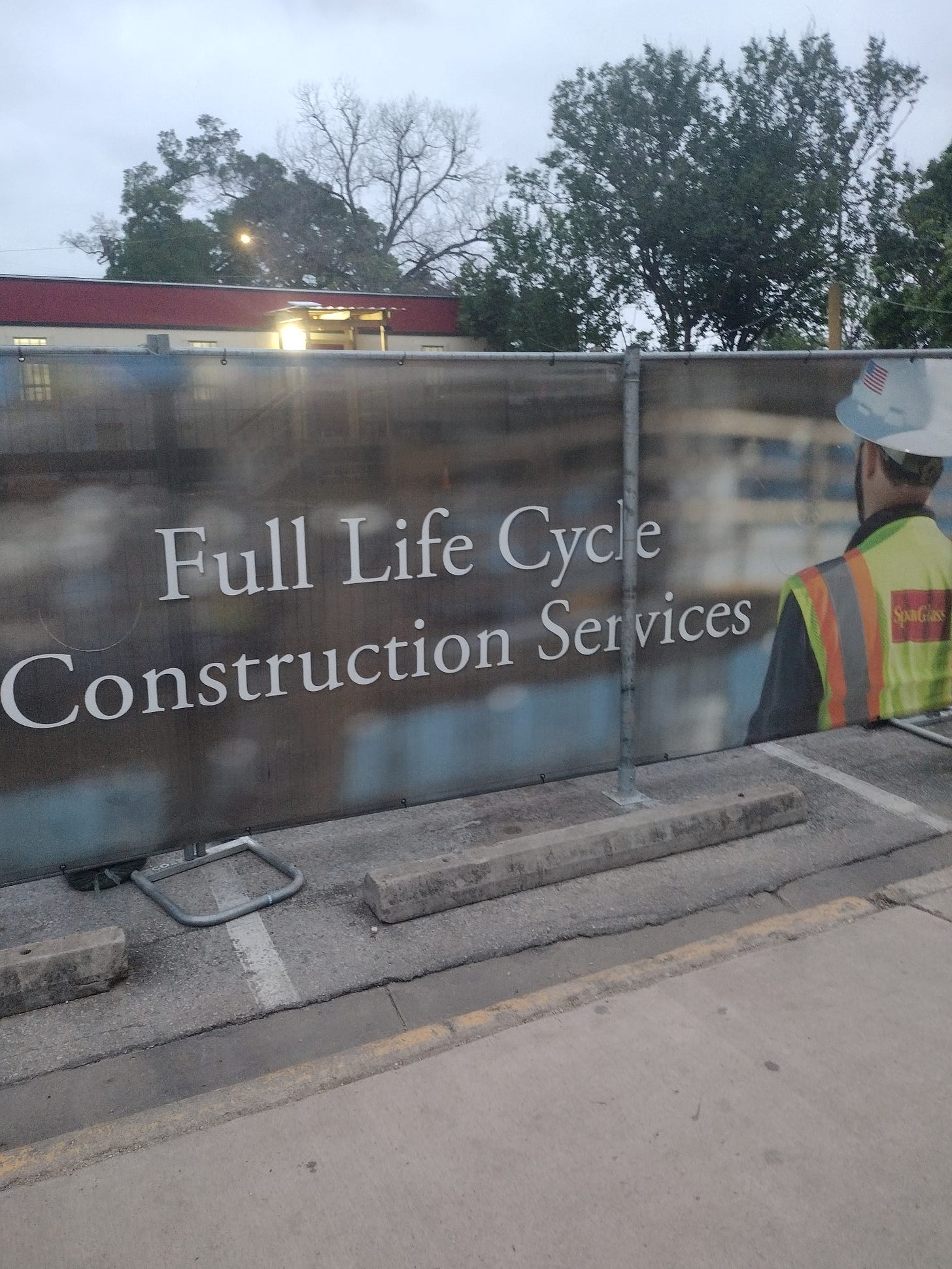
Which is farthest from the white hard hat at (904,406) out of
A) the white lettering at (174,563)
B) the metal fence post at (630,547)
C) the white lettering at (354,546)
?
the white lettering at (174,563)

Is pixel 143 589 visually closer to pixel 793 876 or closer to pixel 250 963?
pixel 250 963

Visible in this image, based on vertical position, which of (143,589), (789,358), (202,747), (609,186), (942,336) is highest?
(609,186)

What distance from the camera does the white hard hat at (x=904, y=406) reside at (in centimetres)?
549

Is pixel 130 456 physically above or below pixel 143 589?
above

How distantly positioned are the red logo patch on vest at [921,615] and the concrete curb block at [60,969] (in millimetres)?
4483

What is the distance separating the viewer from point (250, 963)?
4.16 metres

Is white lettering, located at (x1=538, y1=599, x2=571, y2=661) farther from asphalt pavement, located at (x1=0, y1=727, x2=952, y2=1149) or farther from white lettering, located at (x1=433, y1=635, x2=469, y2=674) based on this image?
asphalt pavement, located at (x1=0, y1=727, x2=952, y2=1149)

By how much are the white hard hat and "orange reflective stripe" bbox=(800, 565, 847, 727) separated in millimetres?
830

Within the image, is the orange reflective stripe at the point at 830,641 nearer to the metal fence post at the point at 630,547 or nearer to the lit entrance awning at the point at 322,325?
the metal fence post at the point at 630,547

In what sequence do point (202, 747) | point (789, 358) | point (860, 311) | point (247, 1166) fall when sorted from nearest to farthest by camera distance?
point (247, 1166) → point (202, 747) → point (789, 358) → point (860, 311)

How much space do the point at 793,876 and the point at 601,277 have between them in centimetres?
3224

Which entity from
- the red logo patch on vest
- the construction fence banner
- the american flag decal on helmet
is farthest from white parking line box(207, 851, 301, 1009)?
the american flag decal on helmet

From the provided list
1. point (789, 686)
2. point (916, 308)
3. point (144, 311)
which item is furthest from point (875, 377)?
point (144, 311)

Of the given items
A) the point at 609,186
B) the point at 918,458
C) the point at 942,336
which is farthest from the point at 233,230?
the point at 918,458
